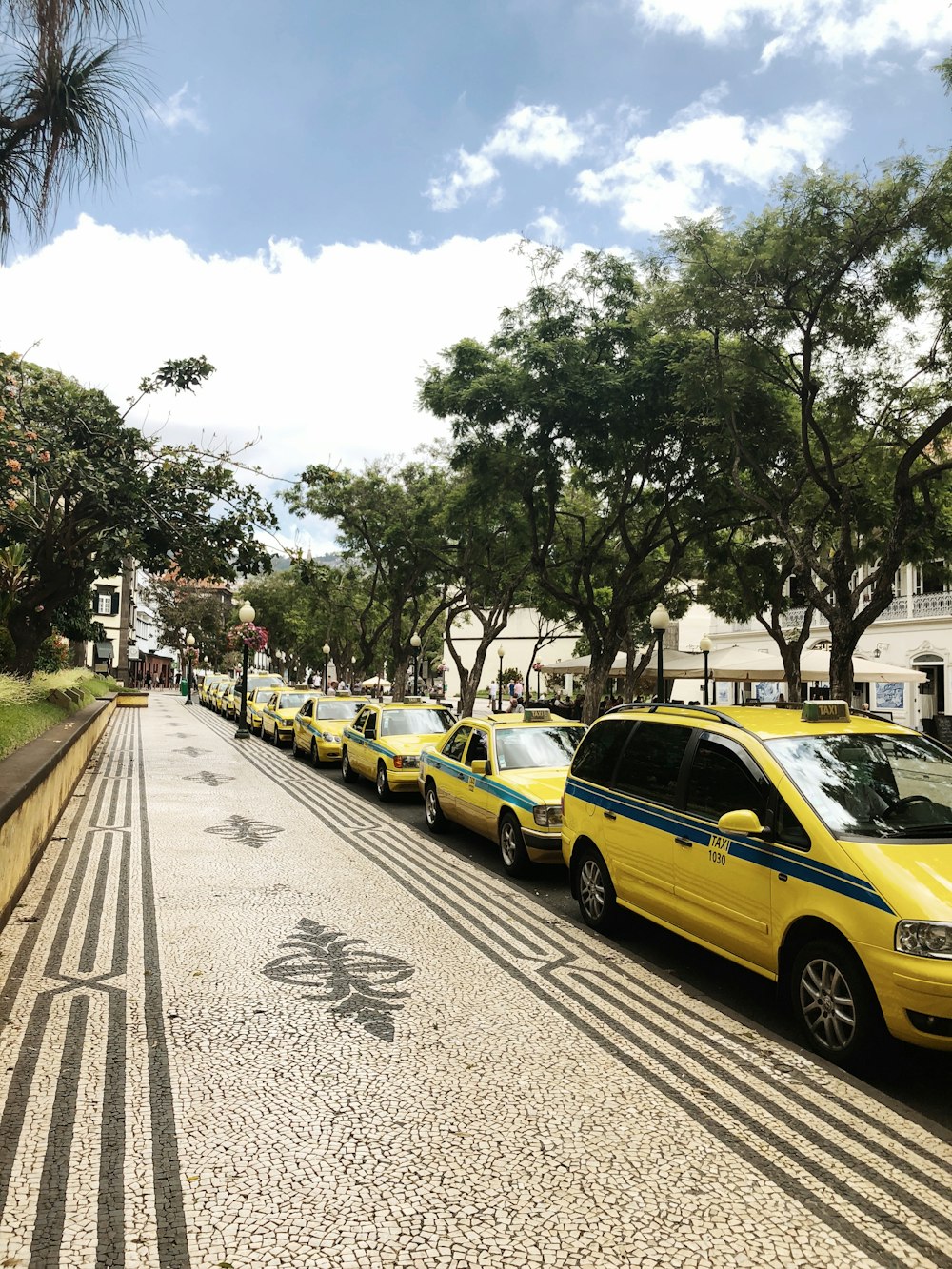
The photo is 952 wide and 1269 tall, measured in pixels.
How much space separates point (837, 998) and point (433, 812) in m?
7.19

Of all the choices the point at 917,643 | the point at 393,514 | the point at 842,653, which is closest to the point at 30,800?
the point at 842,653

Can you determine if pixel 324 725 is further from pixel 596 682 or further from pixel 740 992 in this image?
pixel 740 992

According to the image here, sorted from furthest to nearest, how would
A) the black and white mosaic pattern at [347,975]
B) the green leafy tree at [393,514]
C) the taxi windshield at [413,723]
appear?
the green leafy tree at [393,514]
the taxi windshield at [413,723]
the black and white mosaic pattern at [347,975]

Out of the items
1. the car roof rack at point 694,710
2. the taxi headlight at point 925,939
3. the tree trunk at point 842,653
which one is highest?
the tree trunk at point 842,653

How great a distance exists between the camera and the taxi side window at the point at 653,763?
593cm

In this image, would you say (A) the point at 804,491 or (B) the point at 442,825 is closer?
(B) the point at 442,825

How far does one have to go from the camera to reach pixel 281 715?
24.1 metres

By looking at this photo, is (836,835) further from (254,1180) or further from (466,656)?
(466,656)

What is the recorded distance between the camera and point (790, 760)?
16.9 ft

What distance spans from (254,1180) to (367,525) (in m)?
26.7

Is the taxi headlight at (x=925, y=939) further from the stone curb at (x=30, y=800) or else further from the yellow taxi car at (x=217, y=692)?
the yellow taxi car at (x=217, y=692)

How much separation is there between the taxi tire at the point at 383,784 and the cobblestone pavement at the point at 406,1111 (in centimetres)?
630

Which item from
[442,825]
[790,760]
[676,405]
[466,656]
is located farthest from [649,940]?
[466,656]

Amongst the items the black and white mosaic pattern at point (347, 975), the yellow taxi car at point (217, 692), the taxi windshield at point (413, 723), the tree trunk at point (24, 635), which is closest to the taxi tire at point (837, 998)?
the black and white mosaic pattern at point (347, 975)
